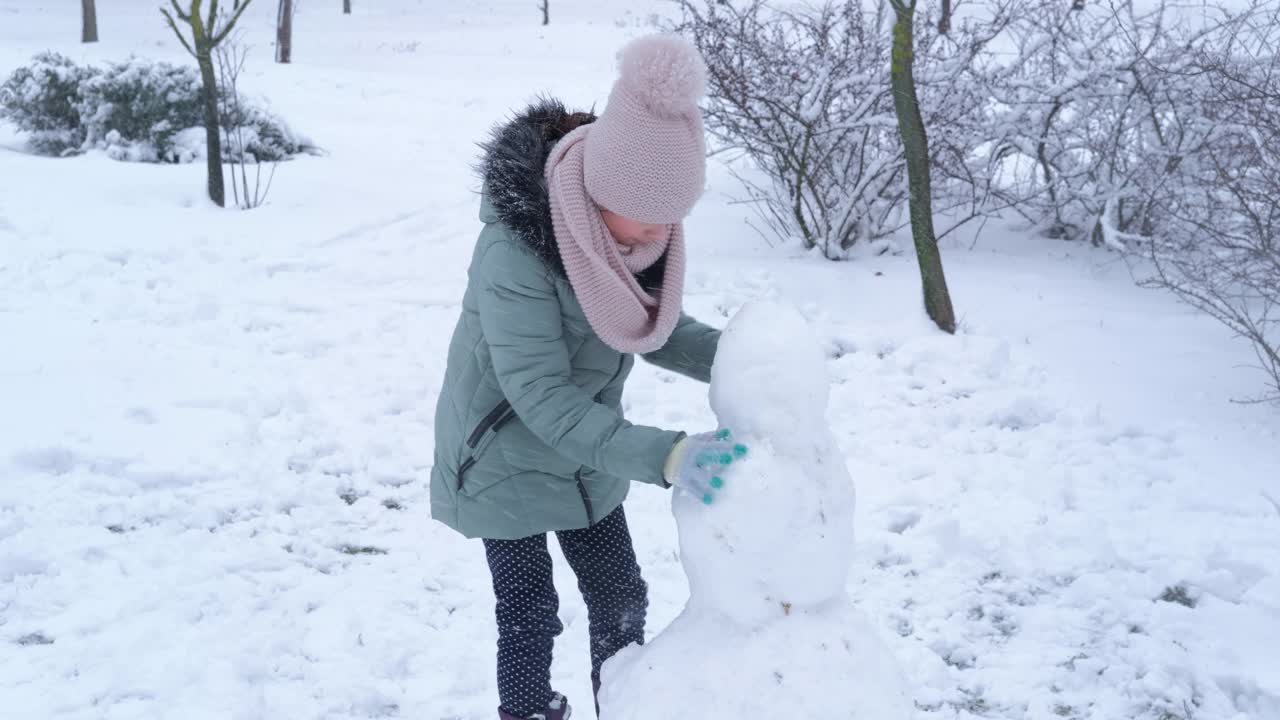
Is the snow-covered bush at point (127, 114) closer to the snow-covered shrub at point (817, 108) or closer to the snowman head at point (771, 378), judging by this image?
the snow-covered shrub at point (817, 108)

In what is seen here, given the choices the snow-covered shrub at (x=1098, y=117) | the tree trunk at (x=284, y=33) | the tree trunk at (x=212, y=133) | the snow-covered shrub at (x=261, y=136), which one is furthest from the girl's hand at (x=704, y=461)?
the tree trunk at (x=284, y=33)

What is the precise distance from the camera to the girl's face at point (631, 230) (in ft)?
6.57

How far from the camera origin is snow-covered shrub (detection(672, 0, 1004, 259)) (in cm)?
618

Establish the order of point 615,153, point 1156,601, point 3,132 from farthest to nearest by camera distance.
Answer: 1. point 3,132
2. point 1156,601
3. point 615,153

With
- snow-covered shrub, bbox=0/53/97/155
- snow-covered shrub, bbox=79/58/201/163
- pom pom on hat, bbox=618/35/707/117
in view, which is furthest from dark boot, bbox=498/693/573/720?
snow-covered shrub, bbox=0/53/97/155

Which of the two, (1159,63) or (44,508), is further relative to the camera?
(1159,63)

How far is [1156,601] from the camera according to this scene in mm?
3236

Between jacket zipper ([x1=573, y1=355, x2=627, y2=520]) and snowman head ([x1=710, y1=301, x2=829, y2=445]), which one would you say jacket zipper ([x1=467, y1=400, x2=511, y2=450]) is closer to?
jacket zipper ([x1=573, y1=355, x2=627, y2=520])

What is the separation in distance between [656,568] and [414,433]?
1524 millimetres

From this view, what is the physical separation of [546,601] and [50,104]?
10.4 meters

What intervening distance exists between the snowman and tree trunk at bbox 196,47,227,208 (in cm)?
765

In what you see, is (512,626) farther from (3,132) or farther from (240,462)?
(3,132)

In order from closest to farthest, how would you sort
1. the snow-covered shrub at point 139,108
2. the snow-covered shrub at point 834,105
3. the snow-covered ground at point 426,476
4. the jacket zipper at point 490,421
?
the jacket zipper at point 490,421 < the snow-covered ground at point 426,476 < the snow-covered shrub at point 834,105 < the snow-covered shrub at point 139,108

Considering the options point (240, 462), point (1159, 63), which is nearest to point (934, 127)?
point (1159, 63)
